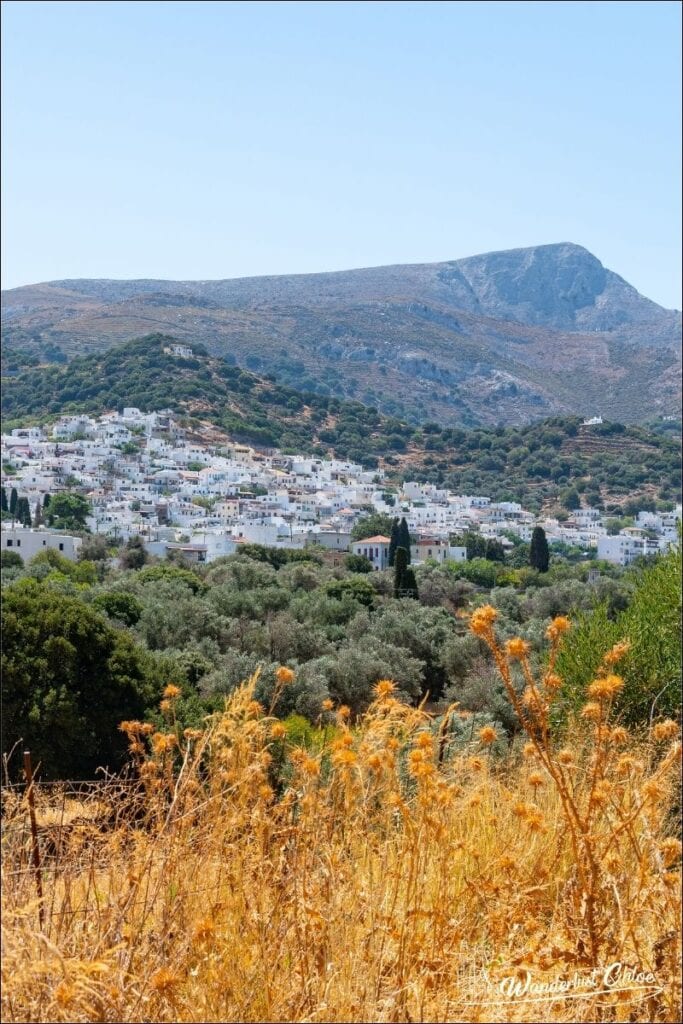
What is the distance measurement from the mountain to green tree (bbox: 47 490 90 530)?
42.2m

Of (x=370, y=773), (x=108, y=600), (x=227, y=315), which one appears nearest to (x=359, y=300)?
(x=227, y=315)

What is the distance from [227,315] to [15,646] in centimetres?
11090

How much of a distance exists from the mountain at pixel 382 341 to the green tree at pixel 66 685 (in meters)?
81.2

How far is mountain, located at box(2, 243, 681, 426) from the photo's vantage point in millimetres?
98750

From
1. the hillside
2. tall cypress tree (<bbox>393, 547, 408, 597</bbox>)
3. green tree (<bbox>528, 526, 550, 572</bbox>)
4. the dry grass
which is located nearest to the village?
the hillside

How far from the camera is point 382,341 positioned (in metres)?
113

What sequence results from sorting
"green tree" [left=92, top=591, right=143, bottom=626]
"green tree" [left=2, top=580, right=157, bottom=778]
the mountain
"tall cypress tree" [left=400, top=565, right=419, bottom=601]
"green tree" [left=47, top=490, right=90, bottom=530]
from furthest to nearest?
the mountain → "green tree" [left=47, top=490, right=90, bottom=530] → "tall cypress tree" [left=400, top=565, right=419, bottom=601] → "green tree" [left=92, top=591, right=143, bottom=626] → "green tree" [left=2, top=580, right=157, bottom=778]

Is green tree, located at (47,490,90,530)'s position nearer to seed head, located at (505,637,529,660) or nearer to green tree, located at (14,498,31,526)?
green tree, located at (14,498,31,526)

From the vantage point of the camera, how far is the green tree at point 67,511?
Result: 146 ft

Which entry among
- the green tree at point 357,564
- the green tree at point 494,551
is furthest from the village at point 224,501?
the green tree at point 357,564

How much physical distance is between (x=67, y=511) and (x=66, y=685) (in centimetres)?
3896

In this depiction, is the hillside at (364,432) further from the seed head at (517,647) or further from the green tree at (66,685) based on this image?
the seed head at (517,647)

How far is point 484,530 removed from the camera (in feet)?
140

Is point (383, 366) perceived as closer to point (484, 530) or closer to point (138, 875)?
point (484, 530)
